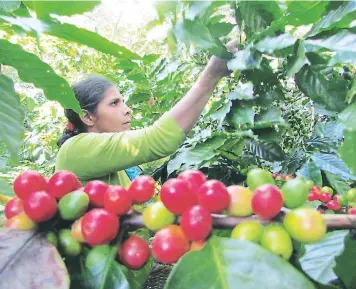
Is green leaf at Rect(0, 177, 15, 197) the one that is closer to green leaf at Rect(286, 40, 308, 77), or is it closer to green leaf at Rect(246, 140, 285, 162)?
green leaf at Rect(286, 40, 308, 77)

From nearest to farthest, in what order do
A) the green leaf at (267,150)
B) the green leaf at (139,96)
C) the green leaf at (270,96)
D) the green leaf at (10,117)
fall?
the green leaf at (10,117), the green leaf at (270,96), the green leaf at (267,150), the green leaf at (139,96)

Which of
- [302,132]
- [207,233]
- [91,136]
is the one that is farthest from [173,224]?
[302,132]

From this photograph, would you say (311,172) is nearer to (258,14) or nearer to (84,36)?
(258,14)

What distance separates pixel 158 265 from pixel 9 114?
474 mm

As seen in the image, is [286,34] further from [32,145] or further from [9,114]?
[32,145]

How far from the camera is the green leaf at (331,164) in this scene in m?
1.50

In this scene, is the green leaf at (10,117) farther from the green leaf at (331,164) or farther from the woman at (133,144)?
the green leaf at (331,164)

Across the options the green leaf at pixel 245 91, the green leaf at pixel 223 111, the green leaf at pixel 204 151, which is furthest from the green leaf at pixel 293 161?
the green leaf at pixel 245 91

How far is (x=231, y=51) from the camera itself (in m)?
0.90

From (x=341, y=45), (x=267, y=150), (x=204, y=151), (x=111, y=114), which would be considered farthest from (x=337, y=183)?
(x=341, y=45)

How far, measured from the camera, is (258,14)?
75cm

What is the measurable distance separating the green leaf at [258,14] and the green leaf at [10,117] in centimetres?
47

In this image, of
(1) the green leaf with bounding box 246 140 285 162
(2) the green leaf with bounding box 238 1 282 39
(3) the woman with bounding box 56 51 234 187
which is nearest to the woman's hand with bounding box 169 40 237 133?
(3) the woman with bounding box 56 51 234 187

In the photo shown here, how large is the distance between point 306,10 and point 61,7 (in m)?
0.39
